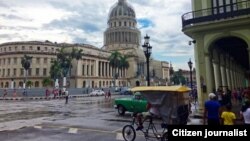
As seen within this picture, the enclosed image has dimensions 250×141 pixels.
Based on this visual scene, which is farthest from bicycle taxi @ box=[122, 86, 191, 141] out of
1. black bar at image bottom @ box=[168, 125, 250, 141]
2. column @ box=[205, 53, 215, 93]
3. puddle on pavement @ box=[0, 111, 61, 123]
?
puddle on pavement @ box=[0, 111, 61, 123]

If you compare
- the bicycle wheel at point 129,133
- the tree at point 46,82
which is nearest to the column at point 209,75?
the bicycle wheel at point 129,133

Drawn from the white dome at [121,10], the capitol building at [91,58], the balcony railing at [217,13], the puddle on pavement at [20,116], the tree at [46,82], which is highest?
the white dome at [121,10]

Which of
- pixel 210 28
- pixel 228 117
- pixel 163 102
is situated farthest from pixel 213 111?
pixel 210 28

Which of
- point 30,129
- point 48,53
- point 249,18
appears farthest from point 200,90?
point 48,53

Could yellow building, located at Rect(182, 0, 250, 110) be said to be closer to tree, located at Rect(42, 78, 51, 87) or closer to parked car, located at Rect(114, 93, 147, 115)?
parked car, located at Rect(114, 93, 147, 115)

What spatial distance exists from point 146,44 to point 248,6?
8.53 m

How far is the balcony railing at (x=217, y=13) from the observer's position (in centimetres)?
1579

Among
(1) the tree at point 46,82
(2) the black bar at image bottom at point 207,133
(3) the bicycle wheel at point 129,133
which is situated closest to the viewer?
(2) the black bar at image bottom at point 207,133

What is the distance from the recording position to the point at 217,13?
16688mm

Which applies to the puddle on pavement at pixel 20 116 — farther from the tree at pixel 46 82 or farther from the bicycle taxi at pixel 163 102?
the tree at pixel 46 82

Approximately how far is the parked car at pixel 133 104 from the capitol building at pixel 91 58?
62.3 metres

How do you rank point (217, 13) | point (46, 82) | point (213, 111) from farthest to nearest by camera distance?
point (46, 82) → point (217, 13) → point (213, 111)

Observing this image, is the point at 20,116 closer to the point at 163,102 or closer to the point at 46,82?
the point at 163,102

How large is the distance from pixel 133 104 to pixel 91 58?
85.9 meters
